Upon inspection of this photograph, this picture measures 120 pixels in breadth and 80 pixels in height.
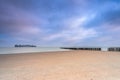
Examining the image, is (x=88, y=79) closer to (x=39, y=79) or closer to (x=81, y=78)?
(x=81, y=78)

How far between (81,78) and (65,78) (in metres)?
0.74

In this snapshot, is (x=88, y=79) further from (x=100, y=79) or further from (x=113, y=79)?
(x=113, y=79)

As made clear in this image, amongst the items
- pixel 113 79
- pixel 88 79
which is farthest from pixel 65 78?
pixel 113 79

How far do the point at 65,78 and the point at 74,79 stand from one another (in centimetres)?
44

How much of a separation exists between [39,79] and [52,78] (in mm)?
607

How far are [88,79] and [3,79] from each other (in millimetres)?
3907

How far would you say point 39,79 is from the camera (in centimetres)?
599

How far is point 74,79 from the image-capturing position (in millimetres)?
5941

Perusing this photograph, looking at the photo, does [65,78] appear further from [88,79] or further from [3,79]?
[3,79]

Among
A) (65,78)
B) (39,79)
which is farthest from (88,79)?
(39,79)

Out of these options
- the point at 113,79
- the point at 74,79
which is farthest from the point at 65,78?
the point at 113,79

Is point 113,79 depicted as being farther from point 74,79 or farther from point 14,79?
point 14,79

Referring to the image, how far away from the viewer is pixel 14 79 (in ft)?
19.9

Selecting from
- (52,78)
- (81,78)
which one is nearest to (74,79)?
(81,78)
